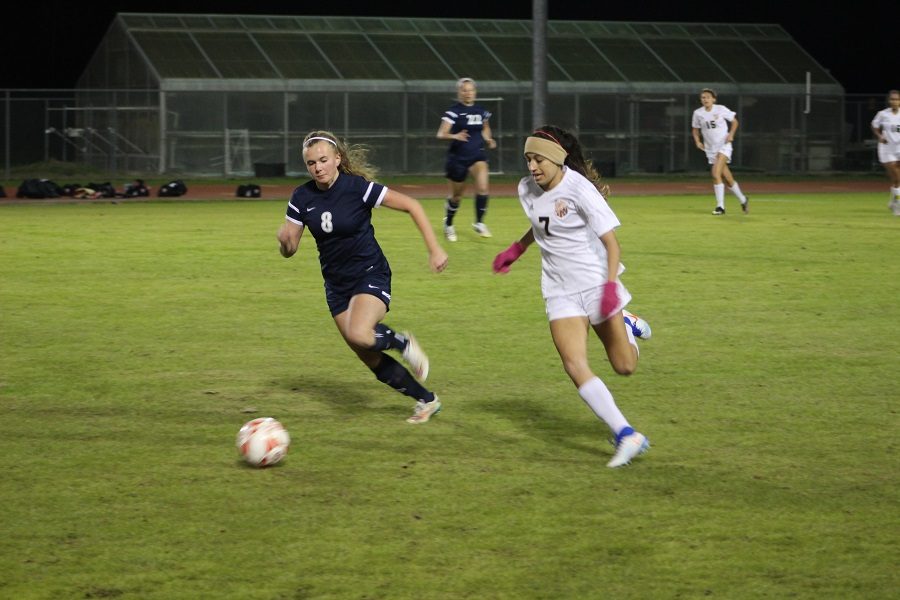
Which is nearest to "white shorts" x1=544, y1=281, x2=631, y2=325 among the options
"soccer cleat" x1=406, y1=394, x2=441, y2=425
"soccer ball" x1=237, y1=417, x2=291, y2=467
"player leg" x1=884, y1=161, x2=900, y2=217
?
"soccer cleat" x1=406, y1=394, x2=441, y2=425

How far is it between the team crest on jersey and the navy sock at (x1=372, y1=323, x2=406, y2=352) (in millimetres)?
1337

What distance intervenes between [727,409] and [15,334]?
584cm

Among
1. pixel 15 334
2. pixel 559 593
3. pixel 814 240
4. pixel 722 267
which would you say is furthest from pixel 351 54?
pixel 559 593

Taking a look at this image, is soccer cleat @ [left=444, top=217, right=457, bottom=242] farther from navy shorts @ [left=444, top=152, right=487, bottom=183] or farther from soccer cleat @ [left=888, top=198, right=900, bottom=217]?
soccer cleat @ [left=888, top=198, right=900, bottom=217]

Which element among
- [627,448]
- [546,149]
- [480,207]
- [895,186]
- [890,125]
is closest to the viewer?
[627,448]

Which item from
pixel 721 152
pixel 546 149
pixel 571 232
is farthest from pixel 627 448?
pixel 721 152

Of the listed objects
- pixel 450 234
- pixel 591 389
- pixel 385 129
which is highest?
pixel 385 129

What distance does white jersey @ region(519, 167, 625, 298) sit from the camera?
7082 mm

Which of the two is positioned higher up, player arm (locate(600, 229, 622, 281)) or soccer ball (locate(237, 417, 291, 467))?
player arm (locate(600, 229, 622, 281))

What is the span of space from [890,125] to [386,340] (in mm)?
19611

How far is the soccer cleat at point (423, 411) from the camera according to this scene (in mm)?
7863

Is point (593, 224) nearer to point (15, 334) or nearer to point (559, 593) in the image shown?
point (559, 593)

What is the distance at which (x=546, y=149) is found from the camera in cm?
700

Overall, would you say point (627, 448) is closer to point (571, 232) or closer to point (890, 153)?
point (571, 232)
